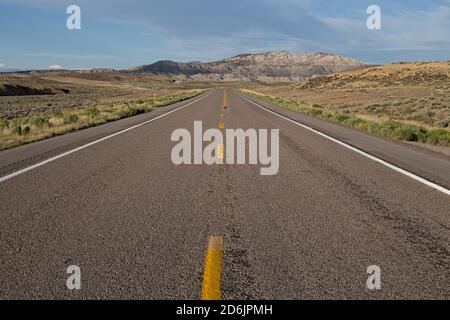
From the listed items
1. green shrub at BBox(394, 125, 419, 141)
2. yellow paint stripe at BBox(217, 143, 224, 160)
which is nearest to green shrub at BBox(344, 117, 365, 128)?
green shrub at BBox(394, 125, 419, 141)

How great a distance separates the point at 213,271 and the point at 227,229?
1133 millimetres

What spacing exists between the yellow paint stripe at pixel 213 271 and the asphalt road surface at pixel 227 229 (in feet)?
0.19

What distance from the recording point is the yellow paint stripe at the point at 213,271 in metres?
3.50

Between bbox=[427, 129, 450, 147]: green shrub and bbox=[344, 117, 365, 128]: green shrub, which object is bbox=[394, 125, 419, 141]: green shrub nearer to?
bbox=[427, 129, 450, 147]: green shrub

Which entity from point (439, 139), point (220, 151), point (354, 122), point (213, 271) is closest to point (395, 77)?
point (354, 122)

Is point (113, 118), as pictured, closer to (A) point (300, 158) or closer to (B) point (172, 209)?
(A) point (300, 158)

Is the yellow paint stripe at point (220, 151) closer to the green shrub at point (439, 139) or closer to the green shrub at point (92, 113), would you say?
the green shrub at point (439, 139)

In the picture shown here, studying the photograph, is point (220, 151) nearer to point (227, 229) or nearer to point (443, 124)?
point (227, 229)

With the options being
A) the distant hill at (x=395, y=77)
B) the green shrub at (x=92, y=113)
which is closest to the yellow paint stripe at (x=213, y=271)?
the green shrub at (x=92, y=113)

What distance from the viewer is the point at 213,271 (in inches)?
154

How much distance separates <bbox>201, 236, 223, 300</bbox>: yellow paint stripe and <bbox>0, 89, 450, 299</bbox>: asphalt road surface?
59 millimetres

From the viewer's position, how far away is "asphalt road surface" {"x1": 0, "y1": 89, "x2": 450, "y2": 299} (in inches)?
144

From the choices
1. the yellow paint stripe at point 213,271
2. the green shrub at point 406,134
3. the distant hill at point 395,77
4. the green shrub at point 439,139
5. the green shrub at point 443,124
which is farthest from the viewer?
the distant hill at point 395,77
